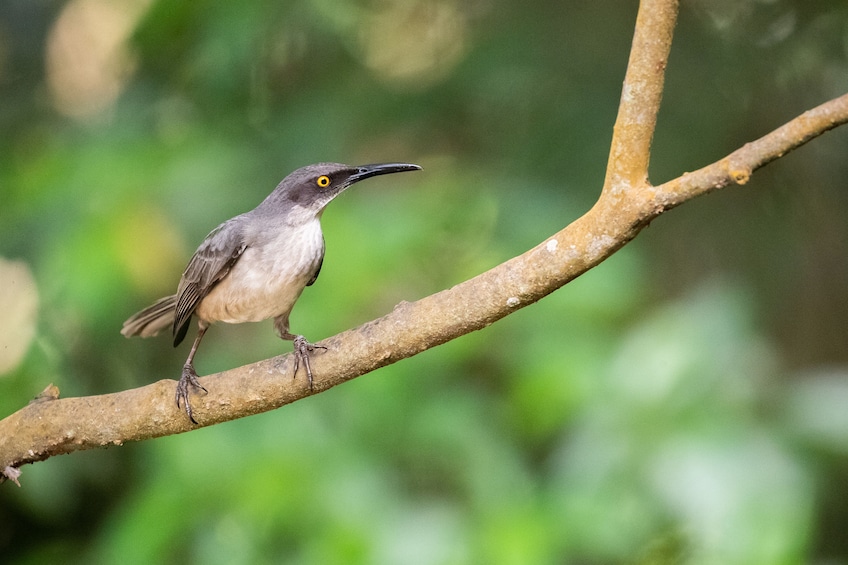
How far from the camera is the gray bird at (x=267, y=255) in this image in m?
3.48

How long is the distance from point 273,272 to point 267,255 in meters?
0.08

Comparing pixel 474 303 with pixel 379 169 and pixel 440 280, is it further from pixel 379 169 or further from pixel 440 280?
pixel 440 280

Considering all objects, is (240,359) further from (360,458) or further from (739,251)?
(739,251)

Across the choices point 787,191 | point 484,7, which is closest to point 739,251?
point 787,191

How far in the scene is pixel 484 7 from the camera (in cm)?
594

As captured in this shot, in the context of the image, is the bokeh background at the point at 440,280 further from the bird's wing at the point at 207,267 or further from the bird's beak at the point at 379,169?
the bird's beak at the point at 379,169

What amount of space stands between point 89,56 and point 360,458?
352 cm

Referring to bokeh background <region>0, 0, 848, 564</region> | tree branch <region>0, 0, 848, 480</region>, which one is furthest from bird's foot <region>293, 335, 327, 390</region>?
bokeh background <region>0, 0, 848, 564</region>

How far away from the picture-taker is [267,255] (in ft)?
11.5

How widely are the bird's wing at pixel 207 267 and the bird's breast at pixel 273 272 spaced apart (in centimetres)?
4

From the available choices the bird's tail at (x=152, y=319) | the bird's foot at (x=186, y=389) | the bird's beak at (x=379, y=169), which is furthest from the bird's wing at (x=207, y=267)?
the bird's beak at (x=379, y=169)

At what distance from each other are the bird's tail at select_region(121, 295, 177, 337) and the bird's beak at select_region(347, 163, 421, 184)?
1.08 meters

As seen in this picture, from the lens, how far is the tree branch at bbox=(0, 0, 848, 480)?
2189 mm

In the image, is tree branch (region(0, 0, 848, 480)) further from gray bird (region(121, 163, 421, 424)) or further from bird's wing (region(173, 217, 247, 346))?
bird's wing (region(173, 217, 247, 346))
